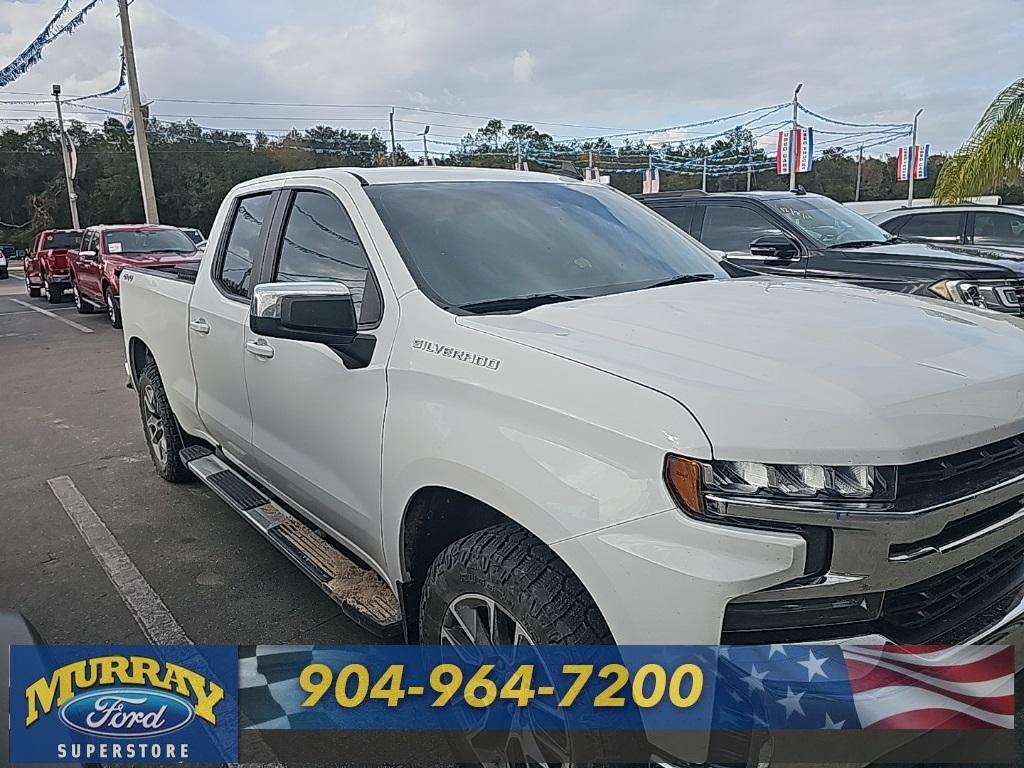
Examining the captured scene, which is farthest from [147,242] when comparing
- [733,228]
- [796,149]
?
[796,149]

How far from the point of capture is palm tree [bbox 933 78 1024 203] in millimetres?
10492

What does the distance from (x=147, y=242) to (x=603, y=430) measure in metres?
14.0

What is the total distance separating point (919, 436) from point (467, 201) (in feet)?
6.45

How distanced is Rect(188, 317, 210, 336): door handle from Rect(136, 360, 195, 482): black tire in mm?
1018

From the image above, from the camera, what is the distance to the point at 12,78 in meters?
20.7

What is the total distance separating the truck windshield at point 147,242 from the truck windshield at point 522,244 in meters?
12.0

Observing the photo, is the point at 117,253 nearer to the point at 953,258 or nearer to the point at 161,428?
the point at 161,428

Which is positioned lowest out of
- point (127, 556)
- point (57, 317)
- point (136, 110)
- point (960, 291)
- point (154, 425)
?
point (57, 317)

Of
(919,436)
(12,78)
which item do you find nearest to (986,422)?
(919,436)

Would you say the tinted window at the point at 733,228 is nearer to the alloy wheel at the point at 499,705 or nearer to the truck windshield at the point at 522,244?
the truck windshield at the point at 522,244

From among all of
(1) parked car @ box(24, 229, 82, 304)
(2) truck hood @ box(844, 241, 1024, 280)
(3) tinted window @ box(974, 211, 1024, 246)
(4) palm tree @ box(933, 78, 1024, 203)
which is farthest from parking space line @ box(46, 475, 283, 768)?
(1) parked car @ box(24, 229, 82, 304)

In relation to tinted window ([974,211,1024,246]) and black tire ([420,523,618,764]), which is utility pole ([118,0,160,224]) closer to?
tinted window ([974,211,1024,246])

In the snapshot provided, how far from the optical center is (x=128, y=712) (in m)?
2.49

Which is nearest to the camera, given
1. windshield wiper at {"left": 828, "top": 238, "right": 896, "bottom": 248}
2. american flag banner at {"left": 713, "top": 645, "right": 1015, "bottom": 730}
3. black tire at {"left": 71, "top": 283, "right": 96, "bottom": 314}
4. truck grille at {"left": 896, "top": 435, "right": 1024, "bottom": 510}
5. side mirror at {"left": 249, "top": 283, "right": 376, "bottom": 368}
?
american flag banner at {"left": 713, "top": 645, "right": 1015, "bottom": 730}
